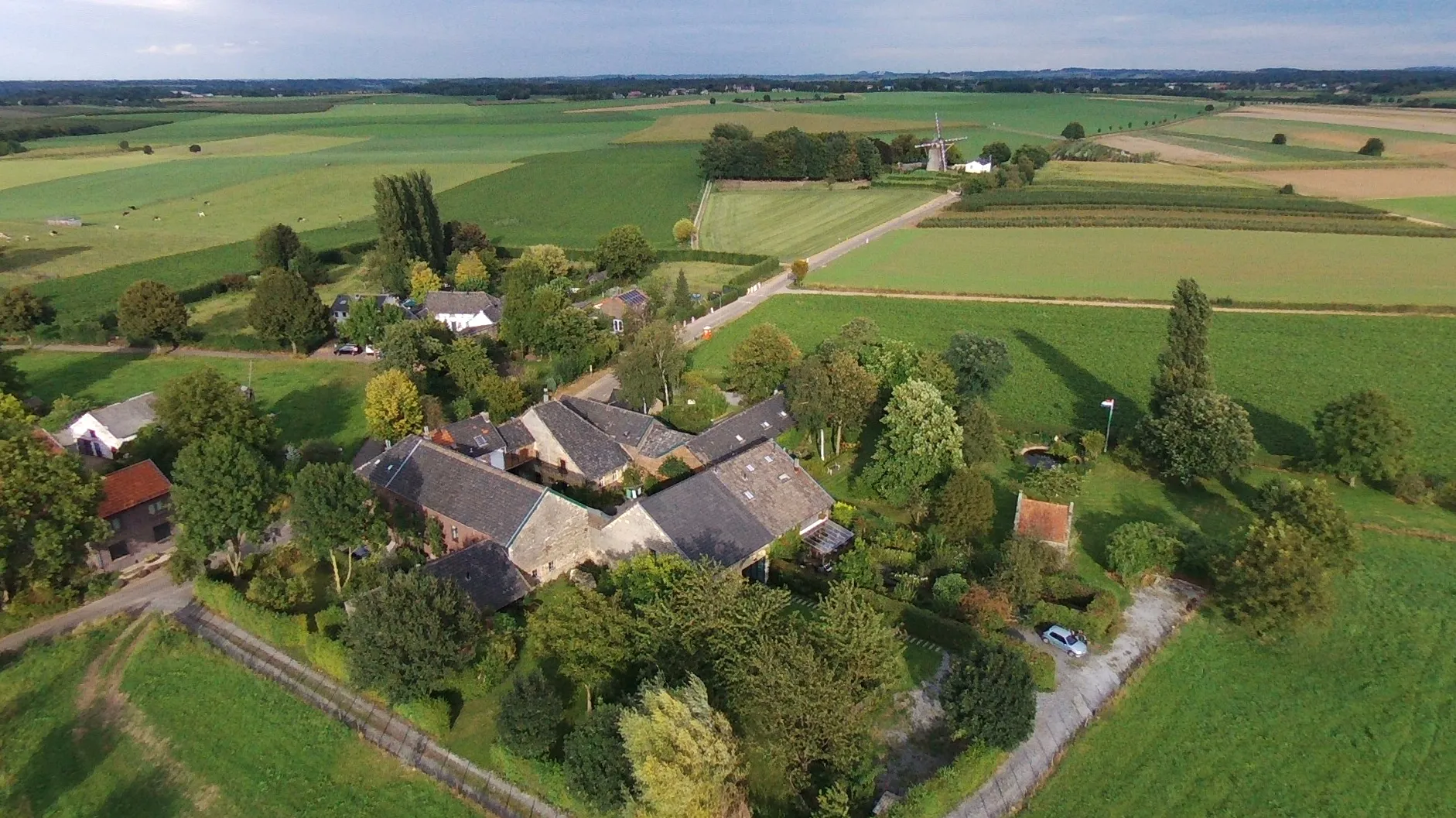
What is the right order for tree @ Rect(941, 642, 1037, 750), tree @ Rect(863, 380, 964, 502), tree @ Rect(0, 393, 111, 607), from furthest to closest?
tree @ Rect(863, 380, 964, 502), tree @ Rect(0, 393, 111, 607), tree @ Rect(941, 642, 1037, 750)

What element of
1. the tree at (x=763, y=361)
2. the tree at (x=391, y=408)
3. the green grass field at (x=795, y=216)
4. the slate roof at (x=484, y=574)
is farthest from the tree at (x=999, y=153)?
the slate roof at (x=484, y=574)

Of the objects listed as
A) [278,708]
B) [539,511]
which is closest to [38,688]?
[278,708]

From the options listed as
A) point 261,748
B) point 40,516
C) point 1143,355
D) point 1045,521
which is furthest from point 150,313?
point 1143,355

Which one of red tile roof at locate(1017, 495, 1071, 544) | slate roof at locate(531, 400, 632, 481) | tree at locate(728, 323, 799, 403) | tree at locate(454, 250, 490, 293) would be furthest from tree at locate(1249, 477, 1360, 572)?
tree at locate(454, 250, 490, 293)

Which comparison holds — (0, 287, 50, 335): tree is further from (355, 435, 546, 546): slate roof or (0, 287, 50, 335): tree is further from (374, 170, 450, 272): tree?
(355, 435, 546, 546): slate roof

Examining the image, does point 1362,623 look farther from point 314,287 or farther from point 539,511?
point 314,287

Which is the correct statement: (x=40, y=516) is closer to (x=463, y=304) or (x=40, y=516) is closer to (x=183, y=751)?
(x=183, y=751)

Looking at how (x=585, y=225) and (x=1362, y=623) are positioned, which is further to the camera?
(x=585, y=225)
